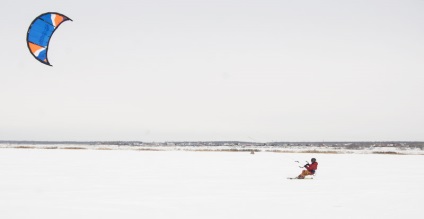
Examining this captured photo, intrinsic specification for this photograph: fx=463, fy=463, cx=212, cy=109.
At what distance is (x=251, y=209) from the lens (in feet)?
29.7

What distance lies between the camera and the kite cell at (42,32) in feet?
30.1

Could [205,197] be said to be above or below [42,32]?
below

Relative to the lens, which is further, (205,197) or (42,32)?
(205,197)

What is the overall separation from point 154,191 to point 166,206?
2477 mm

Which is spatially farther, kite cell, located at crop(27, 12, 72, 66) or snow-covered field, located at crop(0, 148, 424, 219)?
kite cell, located at crop(27, 12, 72, 66)

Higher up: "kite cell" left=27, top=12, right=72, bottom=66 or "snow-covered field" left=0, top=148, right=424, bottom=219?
"kite cell" left=27, top=12, right=72, bottom=66

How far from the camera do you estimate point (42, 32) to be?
959 centimetres

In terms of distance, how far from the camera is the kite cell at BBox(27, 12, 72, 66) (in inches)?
361

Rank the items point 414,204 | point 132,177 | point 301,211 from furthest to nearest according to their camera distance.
A: point 132,177
point 414,204
point 301,211

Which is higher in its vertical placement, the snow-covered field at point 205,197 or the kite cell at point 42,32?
the kite cell at point 42,32

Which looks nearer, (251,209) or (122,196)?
(251,209)

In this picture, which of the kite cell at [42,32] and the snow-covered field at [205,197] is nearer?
the snow-covered field at [205,197]

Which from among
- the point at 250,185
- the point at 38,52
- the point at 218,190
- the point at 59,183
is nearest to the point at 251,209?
the point at 218,190

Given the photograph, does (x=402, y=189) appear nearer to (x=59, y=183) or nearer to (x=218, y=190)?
(x=218, y=190)
